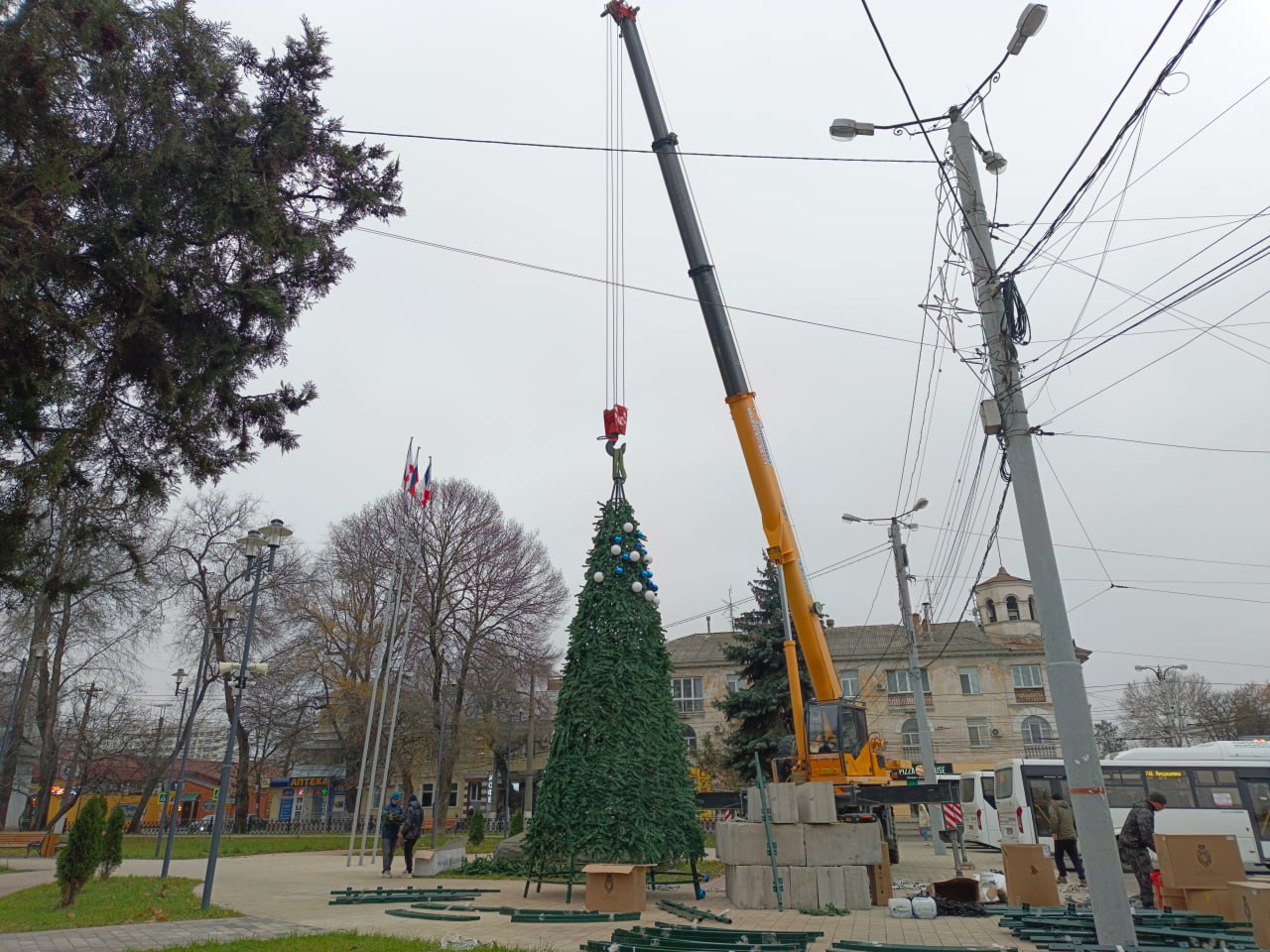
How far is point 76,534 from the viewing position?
24.2ft

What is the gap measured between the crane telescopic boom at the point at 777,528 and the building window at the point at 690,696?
30513 millimetres

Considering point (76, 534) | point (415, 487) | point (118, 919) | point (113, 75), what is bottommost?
point (118, 919)

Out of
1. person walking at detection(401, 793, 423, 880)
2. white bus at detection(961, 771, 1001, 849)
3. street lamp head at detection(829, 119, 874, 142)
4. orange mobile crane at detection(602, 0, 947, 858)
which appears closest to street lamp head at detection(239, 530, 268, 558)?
person walking at detection(401, 793, 423, 880)

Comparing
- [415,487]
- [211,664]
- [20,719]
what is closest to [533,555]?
[415,487]

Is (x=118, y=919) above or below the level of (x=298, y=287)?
below

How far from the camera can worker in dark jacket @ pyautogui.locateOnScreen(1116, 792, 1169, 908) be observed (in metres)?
11.1

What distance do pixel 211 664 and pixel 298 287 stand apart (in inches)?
1226

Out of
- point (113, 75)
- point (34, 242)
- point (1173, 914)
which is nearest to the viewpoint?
point (34, 242)

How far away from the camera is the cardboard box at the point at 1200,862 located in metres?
9.41

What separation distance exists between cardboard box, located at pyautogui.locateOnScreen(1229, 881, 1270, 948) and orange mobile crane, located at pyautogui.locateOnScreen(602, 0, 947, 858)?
563 centimetres

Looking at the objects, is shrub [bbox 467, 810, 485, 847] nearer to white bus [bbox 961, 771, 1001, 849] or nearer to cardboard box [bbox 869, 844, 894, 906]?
white bus [bbox 961, 771, 1001, 849]

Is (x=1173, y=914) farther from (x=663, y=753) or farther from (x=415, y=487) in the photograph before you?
(x=415, y=487)

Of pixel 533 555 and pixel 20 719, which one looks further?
pixel 533 555

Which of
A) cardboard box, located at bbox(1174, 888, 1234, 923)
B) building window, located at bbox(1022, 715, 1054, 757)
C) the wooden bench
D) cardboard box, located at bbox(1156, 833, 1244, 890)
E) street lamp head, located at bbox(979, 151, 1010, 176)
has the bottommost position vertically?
the wooden bench
